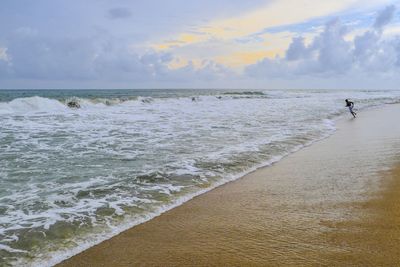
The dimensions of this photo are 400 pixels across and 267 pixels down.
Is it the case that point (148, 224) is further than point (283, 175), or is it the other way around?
point (283, 175)

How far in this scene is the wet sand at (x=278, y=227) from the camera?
372 cm

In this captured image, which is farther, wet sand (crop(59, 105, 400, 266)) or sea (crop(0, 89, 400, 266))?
sea (crop(0, 89, 400, 266))

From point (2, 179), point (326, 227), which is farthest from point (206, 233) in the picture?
point (2, 179)

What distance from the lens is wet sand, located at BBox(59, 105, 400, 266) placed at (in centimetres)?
372

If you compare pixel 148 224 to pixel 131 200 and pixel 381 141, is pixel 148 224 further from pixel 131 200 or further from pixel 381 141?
pixel 381 141

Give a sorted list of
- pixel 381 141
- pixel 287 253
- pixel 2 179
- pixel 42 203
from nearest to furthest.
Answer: pixel 287 253, pixel 42 203, pixel 2 179, pixel 381 141

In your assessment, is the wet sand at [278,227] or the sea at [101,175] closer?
the wet sand at [278,227]

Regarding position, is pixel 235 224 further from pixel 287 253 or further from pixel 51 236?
pixel 51 236

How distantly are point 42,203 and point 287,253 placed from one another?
352 cm

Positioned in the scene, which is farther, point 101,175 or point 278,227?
point 101,175

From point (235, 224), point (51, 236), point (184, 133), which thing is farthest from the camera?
point (184, 133)

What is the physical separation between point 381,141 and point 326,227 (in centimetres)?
A: 782

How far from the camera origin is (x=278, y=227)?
4516 mm

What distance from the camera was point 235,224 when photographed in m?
4.68
